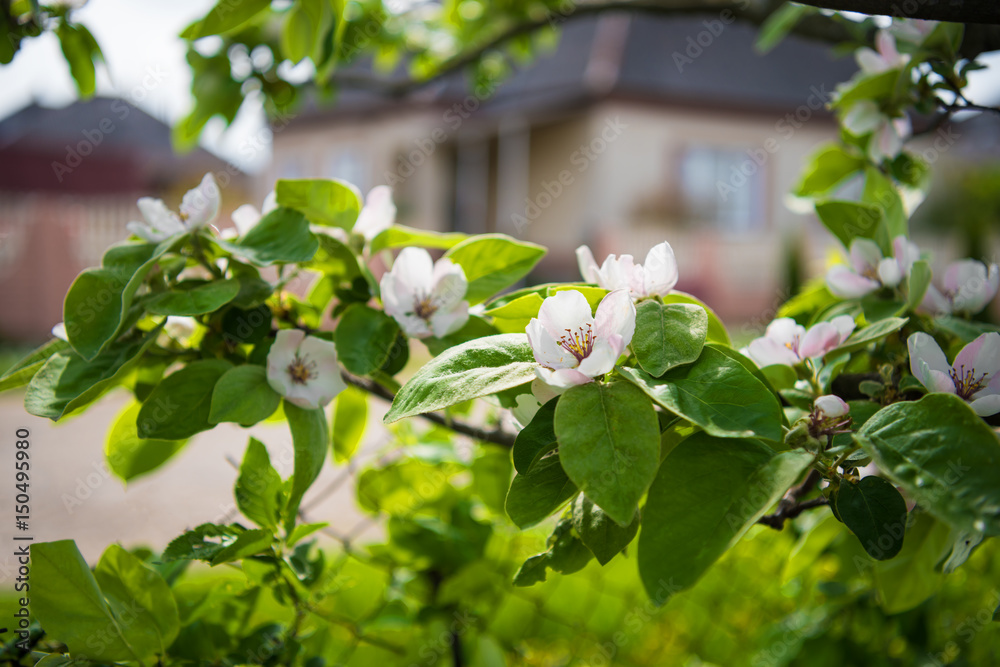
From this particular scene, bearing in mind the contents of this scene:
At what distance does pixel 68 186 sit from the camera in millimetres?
19047

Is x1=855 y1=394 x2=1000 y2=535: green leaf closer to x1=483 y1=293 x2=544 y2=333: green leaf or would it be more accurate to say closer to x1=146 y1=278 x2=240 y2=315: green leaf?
x1=483 y1=293 x2=544 y2=333: green leaf

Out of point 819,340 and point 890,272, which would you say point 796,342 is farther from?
point 890,272

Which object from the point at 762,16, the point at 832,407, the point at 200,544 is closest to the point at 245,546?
the point at 200,544

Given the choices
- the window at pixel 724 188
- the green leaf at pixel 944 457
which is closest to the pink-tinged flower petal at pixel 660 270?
the green leaf at pixel 944 457

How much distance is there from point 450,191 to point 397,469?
506 inches

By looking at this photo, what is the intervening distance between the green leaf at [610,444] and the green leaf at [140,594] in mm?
532

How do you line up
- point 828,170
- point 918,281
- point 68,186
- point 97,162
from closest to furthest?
point 918,281
point 828,170
point 97,162
point 68,186

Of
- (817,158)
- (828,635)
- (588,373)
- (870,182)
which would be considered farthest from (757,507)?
(828,635)

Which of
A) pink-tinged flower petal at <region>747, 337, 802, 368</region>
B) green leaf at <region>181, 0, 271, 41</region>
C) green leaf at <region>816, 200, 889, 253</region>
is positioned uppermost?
green leaf at <region>181, 0, 271, 41</region>

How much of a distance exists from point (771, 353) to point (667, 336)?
0.21 meters

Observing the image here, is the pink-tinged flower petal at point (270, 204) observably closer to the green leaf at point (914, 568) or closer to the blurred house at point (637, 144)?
the green leaf at point (914, 568)

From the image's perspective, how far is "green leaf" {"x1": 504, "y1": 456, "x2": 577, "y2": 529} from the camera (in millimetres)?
600

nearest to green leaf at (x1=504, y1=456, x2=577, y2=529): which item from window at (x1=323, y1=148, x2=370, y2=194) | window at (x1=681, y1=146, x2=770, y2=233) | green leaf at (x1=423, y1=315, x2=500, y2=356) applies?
green leaf at (x1=423, y1=315, x2=500, y2=356)

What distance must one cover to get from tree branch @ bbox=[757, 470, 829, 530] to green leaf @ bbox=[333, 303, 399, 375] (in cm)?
44
